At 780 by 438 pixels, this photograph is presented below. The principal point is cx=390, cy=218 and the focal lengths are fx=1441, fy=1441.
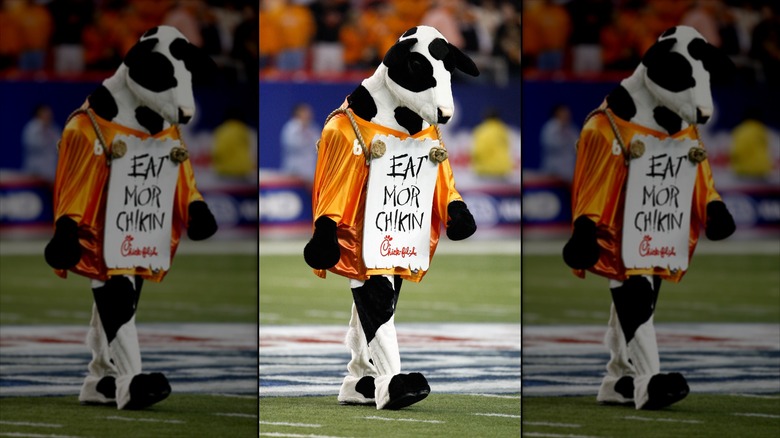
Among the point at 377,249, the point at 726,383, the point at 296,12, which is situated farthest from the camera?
the point at 296,12

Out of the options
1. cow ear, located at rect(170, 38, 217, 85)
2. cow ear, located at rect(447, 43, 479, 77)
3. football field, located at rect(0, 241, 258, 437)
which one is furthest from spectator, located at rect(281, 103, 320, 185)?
cow ear, located at rect(170, 38, 217, 85)

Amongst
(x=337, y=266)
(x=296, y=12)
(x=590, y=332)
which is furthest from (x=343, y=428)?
(x=296, y=12)

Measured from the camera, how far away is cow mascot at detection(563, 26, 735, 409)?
6297 millimetres

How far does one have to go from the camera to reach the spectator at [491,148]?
20453mm

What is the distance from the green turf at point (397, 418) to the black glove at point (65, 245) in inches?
42.2

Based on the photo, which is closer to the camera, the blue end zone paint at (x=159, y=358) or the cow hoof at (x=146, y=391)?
the blue end zone paint at (x=159, y=358)

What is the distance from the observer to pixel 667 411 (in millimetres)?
6379

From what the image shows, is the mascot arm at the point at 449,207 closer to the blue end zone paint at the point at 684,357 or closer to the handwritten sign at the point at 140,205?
the blue end zone paint at the point at 684,357

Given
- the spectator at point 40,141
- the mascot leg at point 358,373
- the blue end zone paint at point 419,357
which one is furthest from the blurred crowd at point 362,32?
the mascot leg at point 358,373

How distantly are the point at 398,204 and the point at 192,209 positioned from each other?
3.35 feet

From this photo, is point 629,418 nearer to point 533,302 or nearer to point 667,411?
point 667,411

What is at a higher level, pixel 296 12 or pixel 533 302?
pixel 296 12

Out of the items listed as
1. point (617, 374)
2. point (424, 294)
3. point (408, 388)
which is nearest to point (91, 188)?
point (408, 388)

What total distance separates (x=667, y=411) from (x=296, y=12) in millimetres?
15359
